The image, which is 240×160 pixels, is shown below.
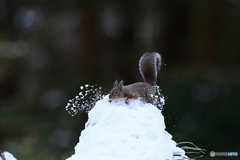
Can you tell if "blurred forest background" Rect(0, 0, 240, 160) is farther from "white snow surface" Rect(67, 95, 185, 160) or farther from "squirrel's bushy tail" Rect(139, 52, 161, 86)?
"white snow surface" Rect(67, 95, 185, 160)

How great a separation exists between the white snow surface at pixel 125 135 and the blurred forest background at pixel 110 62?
7.44 feet

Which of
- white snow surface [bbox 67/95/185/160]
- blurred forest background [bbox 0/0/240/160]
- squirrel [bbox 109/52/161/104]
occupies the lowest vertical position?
white snow surface [bbox 67/95/185/160]

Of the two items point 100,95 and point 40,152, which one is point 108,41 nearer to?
point 40,152

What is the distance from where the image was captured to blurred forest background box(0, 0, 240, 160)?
376cm

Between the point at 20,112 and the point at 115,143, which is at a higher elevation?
the point at 20,112

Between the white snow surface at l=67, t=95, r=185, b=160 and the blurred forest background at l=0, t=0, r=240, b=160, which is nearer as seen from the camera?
the white snow surface at l=67, t=95, r=185, b=160

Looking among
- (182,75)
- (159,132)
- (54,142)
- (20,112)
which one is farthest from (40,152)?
(159,132)

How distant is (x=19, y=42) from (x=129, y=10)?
4.97 feet

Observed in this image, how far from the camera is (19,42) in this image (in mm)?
5777

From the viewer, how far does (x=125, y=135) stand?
1095 millimetres

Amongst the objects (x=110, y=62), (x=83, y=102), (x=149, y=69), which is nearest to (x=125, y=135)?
(x=83, y=102)

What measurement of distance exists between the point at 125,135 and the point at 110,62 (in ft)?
13.9

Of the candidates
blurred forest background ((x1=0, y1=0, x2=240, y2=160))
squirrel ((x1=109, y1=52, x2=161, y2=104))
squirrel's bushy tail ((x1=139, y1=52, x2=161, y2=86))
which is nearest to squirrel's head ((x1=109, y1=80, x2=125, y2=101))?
squirrel ((x1=109, y1=52, x2=161, y2=104))

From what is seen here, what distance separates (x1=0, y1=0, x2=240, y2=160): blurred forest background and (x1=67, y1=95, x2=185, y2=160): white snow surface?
2.27 metres
